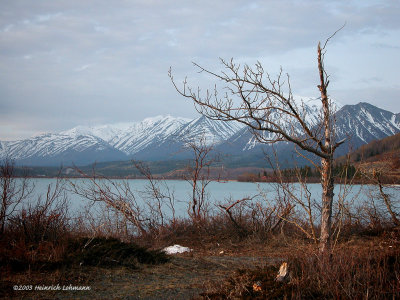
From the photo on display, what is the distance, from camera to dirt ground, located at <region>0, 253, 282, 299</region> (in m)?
5.91

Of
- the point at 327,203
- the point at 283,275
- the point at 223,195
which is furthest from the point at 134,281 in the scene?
the point at 223,195

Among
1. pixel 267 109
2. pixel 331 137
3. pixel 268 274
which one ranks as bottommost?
pixel 268 274

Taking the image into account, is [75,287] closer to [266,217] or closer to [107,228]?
[107,228]

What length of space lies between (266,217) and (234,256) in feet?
10.4

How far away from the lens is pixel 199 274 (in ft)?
25.3

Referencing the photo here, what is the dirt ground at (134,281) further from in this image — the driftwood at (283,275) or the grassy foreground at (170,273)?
the driftwood at (283,275)

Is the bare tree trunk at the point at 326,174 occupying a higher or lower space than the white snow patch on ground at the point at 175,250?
higher

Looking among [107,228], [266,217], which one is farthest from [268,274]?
[107,228]

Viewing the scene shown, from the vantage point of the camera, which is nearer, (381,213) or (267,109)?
(267,109)

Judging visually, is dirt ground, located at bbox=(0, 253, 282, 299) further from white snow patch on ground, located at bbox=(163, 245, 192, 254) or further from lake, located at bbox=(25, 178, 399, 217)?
lake, located at bbox=(25, 178, 399, 217)

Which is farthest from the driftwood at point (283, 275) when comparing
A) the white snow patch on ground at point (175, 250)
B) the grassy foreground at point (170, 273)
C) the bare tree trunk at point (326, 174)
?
the white snow patch on ground at point (175, 250)

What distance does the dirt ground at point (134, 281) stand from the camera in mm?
5914

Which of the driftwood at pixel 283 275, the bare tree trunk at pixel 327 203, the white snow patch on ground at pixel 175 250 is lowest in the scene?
the white snow patch on ground at pixel 175 250

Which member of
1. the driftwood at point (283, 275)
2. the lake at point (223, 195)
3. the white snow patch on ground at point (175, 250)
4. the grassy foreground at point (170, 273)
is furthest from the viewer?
the lake at point (223, 195)
